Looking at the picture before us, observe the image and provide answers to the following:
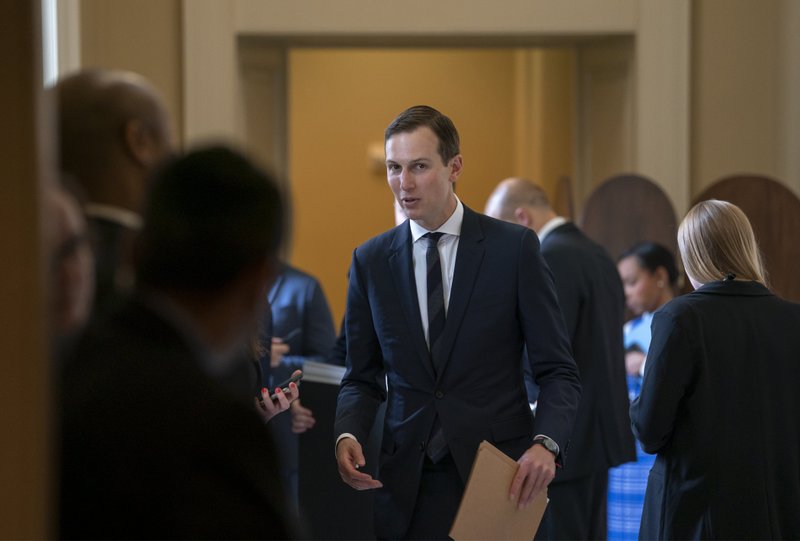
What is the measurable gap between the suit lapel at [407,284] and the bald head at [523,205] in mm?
2041

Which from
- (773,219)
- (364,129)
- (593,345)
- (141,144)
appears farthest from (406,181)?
(364,129)

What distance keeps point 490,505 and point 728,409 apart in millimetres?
839

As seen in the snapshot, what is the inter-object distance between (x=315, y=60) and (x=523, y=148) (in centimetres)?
240

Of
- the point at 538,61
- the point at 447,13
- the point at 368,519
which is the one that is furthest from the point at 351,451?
the point at 538,61

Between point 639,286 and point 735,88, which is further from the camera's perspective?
point 735,88

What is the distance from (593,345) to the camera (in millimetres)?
5016

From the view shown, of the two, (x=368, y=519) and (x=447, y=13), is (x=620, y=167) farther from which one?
(x=368, y=519)

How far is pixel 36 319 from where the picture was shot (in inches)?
53.3

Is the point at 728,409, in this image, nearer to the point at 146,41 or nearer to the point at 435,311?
the point at 435,311

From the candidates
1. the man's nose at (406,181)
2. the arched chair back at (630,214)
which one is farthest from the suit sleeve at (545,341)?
the arched chair back at (630,214)

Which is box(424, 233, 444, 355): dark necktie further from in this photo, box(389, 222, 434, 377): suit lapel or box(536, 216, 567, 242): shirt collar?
box(536, 216, 567, 242): shirt collar

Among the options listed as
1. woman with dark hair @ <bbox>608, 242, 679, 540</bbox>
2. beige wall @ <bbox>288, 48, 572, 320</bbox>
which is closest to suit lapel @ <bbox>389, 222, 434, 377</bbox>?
woman with dark hair @ <bbox>608, 242, 679, 540</bbox>

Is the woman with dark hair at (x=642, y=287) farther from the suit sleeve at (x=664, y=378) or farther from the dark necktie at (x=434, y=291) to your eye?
the dark necktie at (x=434, y=291)

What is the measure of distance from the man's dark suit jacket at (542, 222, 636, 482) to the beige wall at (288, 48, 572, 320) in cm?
747
